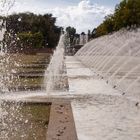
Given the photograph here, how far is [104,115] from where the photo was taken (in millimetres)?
7406

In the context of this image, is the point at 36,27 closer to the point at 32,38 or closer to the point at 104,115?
the point at 32,38

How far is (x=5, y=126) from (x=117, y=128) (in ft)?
6.10

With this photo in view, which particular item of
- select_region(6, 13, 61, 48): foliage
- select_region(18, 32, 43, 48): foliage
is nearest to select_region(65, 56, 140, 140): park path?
select_region(18, 32, 43, 48): foliage

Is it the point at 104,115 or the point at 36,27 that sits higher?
the point at 36,27

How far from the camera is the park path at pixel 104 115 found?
6.05 meters

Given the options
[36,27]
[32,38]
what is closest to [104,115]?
[32,38]

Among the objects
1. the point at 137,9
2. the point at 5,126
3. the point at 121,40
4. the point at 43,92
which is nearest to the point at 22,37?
the point at 137,9

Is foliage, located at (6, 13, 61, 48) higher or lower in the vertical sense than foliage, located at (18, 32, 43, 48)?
higher

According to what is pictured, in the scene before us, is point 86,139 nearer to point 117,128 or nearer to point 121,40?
point 117,128

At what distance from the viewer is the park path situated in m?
6.05

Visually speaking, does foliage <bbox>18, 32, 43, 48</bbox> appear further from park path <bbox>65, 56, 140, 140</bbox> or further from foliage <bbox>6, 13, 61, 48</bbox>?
park path <bbox>65, 56, 140, 140</bbox>

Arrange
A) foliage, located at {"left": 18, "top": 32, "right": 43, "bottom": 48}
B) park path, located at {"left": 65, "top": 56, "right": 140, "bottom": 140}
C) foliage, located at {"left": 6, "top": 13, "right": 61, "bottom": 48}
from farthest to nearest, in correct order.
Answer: foliage, located at {"left": 6, "top": 13, "right": 61, "bottom": 48} < foliage, located at {"left": 18, "top": 32, "right": 43, "bottom": 48} < park path, located at {"left": 65, "top": 56, "right": 140, "bottom": 140}

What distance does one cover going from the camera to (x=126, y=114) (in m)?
7.50

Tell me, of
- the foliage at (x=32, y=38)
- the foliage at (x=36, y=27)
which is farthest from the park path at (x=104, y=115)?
the foliage at (x=36, y=27)
